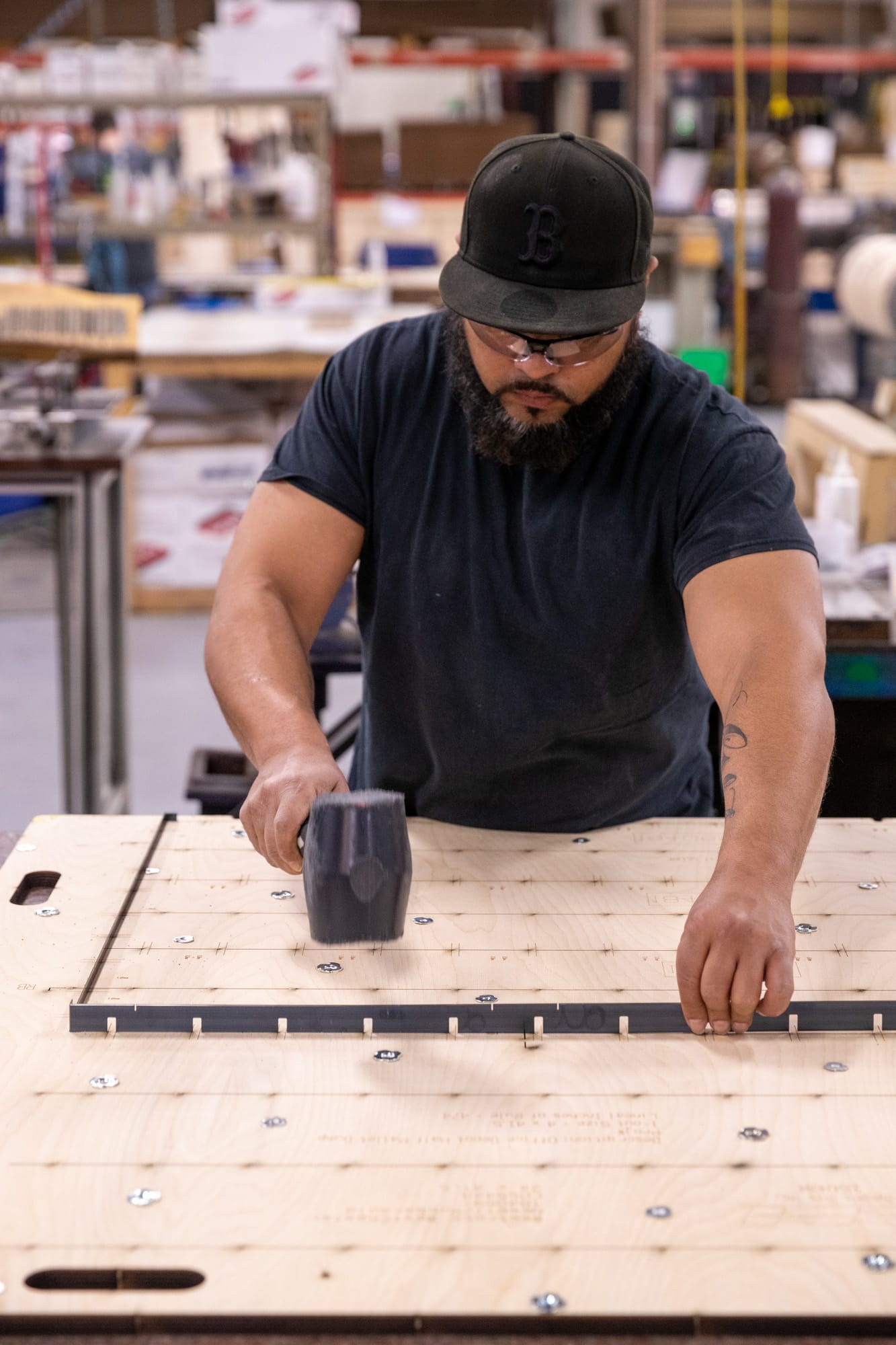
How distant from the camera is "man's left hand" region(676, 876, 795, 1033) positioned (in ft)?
3.92

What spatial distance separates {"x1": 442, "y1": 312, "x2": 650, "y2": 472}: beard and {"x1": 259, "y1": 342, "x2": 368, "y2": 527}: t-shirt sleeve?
14 cm

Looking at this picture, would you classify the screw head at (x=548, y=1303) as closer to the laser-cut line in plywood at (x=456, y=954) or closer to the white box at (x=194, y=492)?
the laser-cut line in plywood at (x=456, y=954)

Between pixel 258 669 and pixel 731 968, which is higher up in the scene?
pixel 258 669

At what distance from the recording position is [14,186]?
7.04 m

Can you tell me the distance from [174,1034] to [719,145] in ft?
34.7

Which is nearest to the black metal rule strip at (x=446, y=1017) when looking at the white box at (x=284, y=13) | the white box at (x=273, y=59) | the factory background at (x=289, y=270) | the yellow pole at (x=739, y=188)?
the factory background at (x=289, y=270)

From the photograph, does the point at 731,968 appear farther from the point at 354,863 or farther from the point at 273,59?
the point at 273,59

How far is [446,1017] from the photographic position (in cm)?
122

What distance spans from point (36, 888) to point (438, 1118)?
60cm

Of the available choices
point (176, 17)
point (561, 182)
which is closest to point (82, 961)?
point (561, 182)

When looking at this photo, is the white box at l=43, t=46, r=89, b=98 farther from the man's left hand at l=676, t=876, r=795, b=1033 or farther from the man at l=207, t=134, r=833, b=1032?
the man's left hand at l=676, t=876, r=795, b=1033

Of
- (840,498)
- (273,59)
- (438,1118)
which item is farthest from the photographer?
(273,59)

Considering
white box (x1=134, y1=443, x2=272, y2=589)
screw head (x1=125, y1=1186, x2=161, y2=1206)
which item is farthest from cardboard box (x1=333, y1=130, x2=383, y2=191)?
screw head (x1=125, y1=1186, x2=161, y2=1206)

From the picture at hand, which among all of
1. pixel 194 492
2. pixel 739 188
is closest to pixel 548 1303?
pixel 739 188
